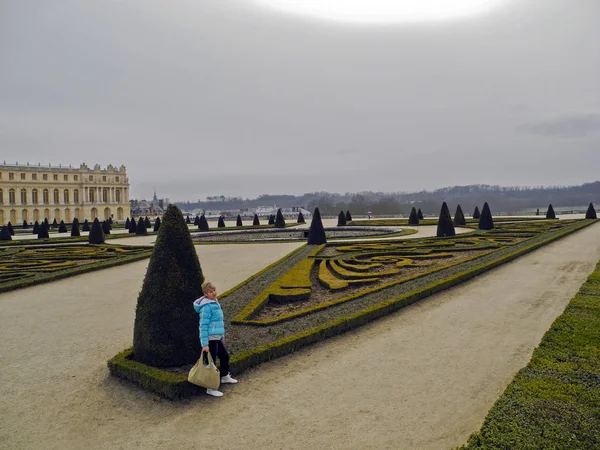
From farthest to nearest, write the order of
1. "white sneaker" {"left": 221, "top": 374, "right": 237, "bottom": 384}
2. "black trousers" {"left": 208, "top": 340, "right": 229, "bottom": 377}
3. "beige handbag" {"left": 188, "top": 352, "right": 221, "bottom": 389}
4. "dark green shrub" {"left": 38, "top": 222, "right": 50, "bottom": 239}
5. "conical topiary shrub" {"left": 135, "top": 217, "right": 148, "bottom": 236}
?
"conical topiary shrub" {"left": 135, "top": 217, "right": 148, "bottom": 236}
"dark green shrub" {"left": 38, "top": 222, "right": 50, "bottom": 239}
"white sneaker" {"left": 221, "top": 374, "right": 237, "bottom": 384}
"black trousers" {"left": 208, "top": 340, "right": 229, "bottom": 377}
"beige handbag" {"left": 188, "top": 352, "right": 221, "bottom": 389}

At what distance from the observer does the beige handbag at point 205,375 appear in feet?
19.7

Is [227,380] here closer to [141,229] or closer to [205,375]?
[205,375]

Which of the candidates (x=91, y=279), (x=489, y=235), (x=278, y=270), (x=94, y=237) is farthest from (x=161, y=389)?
(x=94, y=237)

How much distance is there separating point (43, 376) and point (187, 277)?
2.74 metres

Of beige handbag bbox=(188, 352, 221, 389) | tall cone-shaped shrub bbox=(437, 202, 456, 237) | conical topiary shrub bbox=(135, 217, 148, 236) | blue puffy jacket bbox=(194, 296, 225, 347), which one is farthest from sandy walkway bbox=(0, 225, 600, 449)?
conical topiary shrub bbox=(135, 217, 148, 236)

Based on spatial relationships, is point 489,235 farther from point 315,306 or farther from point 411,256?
point 315,306

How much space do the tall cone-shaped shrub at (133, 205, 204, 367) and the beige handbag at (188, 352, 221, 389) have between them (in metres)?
0.93

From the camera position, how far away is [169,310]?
22.5 ft

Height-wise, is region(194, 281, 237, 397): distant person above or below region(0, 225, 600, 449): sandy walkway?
above

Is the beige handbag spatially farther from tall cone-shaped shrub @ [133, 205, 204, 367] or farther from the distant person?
tall cone-shaped shrub @ [133, 205, 204, 367]

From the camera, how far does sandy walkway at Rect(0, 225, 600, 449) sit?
5086mm

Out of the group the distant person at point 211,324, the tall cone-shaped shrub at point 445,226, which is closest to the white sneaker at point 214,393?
the distant person at point 211,324

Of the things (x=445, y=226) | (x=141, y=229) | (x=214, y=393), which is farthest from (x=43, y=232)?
(x=214, y=393)

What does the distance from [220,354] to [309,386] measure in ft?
4.52
